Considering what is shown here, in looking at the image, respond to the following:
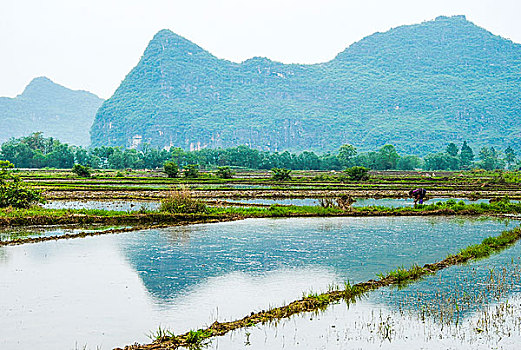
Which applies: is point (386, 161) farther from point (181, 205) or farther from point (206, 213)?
point (181, 205)

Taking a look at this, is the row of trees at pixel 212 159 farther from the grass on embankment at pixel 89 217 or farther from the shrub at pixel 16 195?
the grass on embankment at pixel 89 217

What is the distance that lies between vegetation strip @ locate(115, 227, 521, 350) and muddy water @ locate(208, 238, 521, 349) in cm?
17

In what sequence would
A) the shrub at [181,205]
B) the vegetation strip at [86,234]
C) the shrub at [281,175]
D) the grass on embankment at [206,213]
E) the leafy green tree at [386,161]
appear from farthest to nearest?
the leafy green tree at [386,161], the shrub at [281,175], the shrub at [181,205], the grass on embankment at [206,213], the vegetation strip at [86,234]

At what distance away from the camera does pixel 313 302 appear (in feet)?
31.5

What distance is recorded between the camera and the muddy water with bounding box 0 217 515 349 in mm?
8586

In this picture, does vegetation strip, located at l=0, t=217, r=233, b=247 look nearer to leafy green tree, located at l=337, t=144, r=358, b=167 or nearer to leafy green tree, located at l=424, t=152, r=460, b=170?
leafy green tree, located at l=337, t=144, r=358, b=167

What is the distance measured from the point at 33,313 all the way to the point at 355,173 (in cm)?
4405

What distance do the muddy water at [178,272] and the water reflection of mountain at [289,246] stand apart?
0.10 feet

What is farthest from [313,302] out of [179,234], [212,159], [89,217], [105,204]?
[212,159]

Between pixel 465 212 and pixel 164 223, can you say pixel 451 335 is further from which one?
pixel 465 212

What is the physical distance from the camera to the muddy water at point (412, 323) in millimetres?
7918

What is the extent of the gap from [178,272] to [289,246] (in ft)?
14.1

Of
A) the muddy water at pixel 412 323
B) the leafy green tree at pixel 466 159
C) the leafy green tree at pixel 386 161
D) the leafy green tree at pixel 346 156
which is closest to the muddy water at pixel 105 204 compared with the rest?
the muddy water at pixel 412 323

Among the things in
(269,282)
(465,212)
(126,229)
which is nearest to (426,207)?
(465,212)
